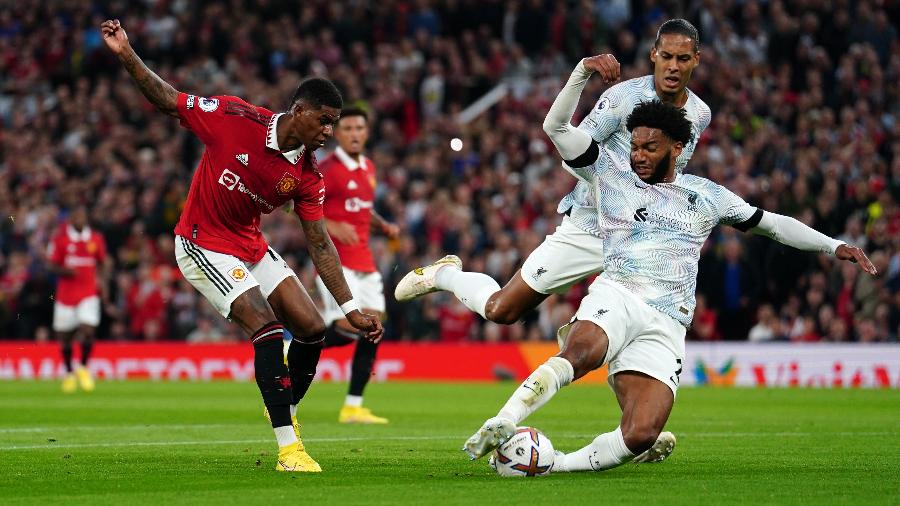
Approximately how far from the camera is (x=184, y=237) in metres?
9.22

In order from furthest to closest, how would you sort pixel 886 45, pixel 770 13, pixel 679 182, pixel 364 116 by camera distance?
pixel 770 13, pixel 886 45, pixel 364 116, pixel 679 182

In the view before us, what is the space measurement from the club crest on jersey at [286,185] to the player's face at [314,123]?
11.7 inches

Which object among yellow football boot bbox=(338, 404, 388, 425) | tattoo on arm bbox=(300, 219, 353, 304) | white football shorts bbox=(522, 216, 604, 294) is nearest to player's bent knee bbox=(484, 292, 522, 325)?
white football shorts bbox=(522, 216, 604, 294)

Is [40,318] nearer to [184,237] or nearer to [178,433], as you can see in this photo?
[178,433]

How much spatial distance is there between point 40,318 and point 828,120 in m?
13.3

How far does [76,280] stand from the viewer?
67.8 ft

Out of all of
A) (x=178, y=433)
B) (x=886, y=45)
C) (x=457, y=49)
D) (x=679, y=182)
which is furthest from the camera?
(x=457, y=49)

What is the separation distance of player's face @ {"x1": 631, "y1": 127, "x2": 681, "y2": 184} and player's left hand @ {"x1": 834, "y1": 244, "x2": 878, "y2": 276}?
1.13 meters

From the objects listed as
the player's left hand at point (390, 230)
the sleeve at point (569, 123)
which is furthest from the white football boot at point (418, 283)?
the player's left hand at point (390, 230)

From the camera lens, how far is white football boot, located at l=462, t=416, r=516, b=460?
7.28 metres

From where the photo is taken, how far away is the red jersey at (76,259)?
66.8ft

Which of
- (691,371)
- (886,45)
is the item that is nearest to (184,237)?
(691,371)

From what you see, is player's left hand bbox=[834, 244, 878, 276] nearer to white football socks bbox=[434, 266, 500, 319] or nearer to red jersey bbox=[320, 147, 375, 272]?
white football socks bbox=[434, 266, 500, 319]

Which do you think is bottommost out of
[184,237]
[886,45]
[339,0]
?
[184,237]
